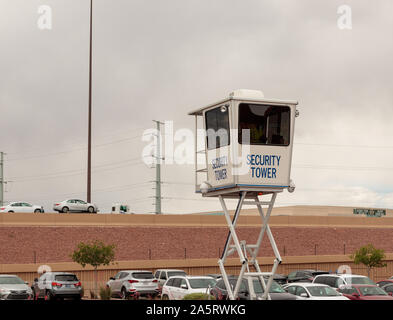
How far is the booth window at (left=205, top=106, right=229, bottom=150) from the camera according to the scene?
713 inches

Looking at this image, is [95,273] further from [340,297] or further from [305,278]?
[340,297]

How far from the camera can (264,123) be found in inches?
715

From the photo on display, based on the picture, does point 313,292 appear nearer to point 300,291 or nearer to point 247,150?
point 300,291

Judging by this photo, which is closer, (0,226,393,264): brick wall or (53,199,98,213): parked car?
(0,226,393,264): brick wall

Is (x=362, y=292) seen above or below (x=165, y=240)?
below

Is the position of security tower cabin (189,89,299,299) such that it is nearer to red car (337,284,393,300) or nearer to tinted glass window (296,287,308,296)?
tinted glass window (296,287,308,296)

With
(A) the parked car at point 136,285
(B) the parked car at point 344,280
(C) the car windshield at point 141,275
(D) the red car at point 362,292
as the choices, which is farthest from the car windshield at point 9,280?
(D) the red car at point 362,292

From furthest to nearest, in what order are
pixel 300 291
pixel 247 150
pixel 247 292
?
1. pixel 300 291
2. pixel 247 292
3. pixel 247 150

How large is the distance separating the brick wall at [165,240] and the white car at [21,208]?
503 cm

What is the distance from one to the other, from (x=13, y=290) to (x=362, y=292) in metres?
16.8

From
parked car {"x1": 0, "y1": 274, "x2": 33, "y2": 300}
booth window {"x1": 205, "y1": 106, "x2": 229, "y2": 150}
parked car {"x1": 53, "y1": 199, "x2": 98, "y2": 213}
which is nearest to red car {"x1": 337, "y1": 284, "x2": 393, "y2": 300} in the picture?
booth window {"x1": 205, "y1": 106, "x2": 229, "y2": 150}

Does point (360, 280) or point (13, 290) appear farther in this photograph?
point (13, 290)

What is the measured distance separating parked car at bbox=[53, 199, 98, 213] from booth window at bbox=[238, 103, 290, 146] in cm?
4234

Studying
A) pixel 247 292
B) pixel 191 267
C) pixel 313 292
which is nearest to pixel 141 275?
pixel 313 292
